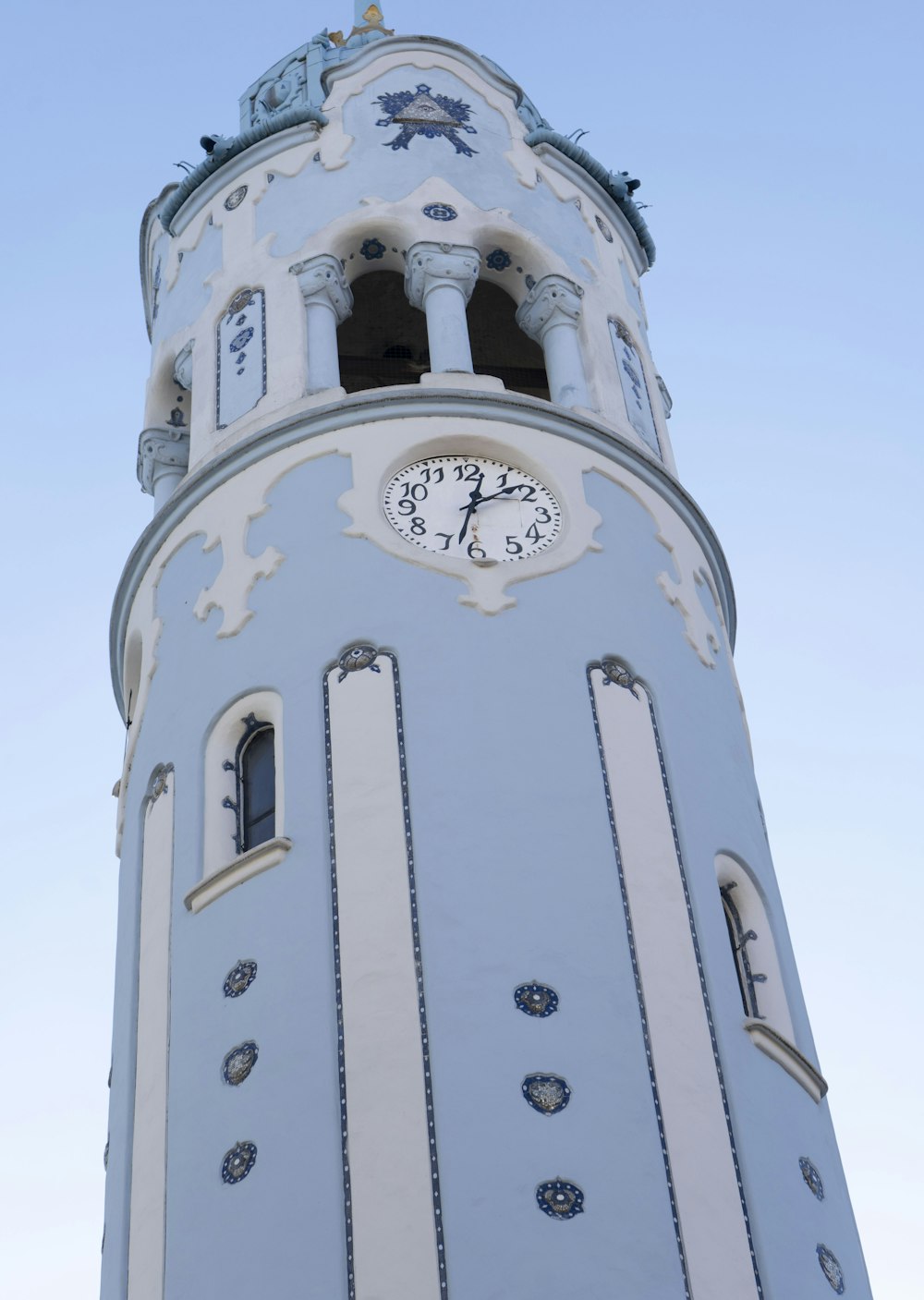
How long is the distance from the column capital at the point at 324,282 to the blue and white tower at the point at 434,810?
1.4 inches

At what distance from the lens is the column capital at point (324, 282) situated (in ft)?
67.1

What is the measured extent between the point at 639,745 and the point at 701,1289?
4.32 m

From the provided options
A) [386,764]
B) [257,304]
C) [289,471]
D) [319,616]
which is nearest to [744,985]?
[386,764]

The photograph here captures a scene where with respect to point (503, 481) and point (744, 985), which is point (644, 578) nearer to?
point (503, 481)

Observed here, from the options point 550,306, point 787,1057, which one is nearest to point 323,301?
point 550,306

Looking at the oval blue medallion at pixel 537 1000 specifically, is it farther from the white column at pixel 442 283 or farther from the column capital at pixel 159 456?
the column capital at pixel 159 456

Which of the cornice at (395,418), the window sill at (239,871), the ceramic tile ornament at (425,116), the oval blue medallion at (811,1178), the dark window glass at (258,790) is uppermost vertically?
the ceramic tile ornament at (425,116)

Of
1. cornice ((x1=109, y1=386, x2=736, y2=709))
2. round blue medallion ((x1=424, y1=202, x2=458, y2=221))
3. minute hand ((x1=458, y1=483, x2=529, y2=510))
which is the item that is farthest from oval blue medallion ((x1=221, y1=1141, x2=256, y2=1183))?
→ round blue medallion ((x1=424, y1=202, x2=458, y2=221))

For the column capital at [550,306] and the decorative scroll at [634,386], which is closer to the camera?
the decorative scroll at [634,386]

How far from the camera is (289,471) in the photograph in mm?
18469

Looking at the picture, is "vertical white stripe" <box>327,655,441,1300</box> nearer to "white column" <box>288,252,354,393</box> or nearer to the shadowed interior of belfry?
"white column" <box>288,252,354,393</box>

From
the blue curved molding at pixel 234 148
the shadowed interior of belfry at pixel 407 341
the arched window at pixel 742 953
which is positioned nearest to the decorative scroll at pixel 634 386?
the shadowed interior of belfry at pixel 407 341

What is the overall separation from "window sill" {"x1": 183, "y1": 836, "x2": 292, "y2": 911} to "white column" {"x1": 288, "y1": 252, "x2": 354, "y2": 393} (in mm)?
5564

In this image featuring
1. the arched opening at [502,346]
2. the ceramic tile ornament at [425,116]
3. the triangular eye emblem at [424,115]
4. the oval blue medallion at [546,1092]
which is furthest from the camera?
the arched opening at [502,346]
